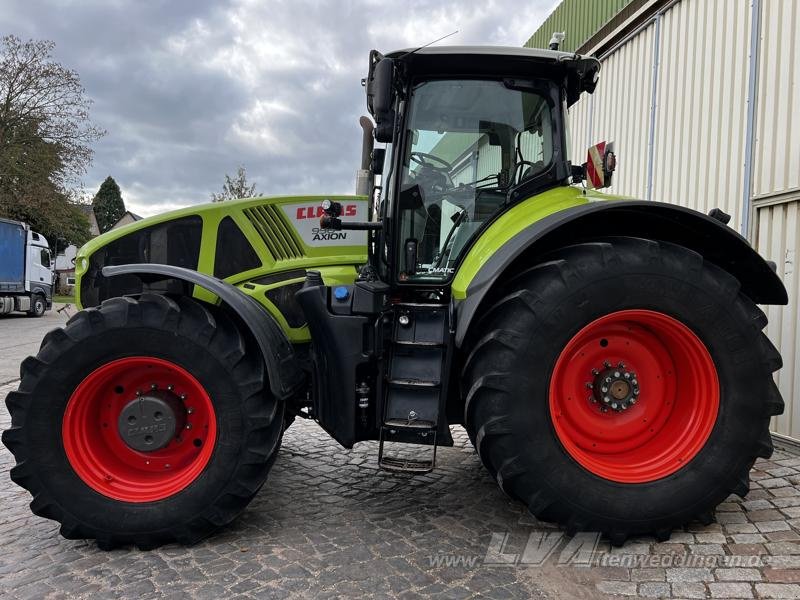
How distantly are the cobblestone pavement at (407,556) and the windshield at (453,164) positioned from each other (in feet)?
4.46

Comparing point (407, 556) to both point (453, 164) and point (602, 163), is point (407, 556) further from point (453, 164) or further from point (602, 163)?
point (602, 163)

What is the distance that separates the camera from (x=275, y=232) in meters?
3.76

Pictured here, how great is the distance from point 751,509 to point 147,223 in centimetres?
392

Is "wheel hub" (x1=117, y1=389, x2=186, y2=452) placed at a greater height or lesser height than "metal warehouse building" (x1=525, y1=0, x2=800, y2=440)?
lesser

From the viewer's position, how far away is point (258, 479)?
2877 millimetres

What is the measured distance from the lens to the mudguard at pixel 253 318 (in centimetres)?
288

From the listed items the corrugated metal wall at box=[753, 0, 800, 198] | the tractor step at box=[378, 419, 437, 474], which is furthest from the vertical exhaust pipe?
the corrugated metal wall at box=[753, 0, 800, 198]

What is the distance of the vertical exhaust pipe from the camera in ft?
11.5

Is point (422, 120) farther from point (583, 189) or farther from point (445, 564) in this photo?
point (445, 564)

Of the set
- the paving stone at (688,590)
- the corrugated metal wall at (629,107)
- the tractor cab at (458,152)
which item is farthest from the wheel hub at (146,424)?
the corrugated metal wall at (629,107)

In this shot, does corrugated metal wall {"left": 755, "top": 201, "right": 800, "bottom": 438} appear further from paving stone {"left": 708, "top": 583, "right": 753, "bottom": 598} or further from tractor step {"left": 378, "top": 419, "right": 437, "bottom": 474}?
tractor step {"left": 378, "top": 419, "right": 437, "bottom": 474}

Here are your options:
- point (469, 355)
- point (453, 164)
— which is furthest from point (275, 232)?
point (469, 355)

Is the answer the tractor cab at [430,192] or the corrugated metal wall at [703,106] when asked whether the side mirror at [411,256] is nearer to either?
the tractor cab at [430,192]

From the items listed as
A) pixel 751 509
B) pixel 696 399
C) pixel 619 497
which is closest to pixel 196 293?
pixel 619 497
